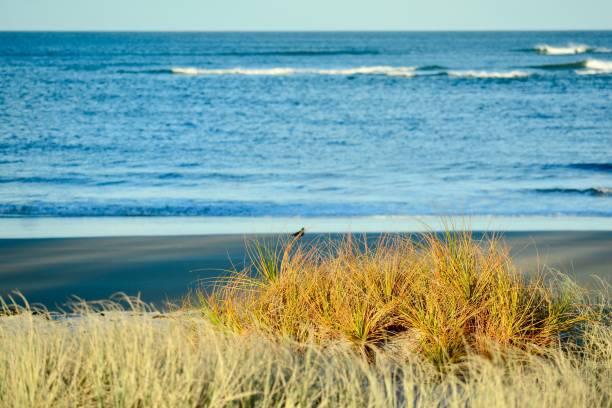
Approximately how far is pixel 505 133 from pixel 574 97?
11111mm

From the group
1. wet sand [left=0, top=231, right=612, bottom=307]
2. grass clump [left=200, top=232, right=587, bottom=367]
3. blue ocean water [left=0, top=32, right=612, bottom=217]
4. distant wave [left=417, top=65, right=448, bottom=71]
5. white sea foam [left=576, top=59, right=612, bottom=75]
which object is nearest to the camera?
grass clump [left=200, top=232, right=587, bottom=367]

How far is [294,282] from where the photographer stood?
4.98m

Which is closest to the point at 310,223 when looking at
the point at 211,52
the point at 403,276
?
the point at 403,276

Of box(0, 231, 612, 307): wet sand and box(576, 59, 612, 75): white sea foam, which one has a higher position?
box(0, 231, 612, 307): wet sand

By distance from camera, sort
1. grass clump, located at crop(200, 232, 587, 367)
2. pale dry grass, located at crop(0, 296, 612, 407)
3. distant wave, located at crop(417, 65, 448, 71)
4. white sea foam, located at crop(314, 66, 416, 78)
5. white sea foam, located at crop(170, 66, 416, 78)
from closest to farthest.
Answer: pale dry grass, located at crop(0, 296, 612, 407)
grass clump, located at crop(200, 232, 587, 367)
white sea foam, located at crop(314, 66, 416, 78)
white sea foam, located at crop(170, 66, 416, 78)
distant wave, located at crop(417, 65, 448, 71)

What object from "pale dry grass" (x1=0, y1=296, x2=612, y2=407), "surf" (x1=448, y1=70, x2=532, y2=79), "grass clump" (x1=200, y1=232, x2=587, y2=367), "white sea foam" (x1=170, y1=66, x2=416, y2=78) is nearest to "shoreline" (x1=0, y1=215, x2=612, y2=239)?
"grass clump" (x1=200, y1=232, x2=587, y2=367)

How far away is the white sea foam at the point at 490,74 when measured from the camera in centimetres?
4281

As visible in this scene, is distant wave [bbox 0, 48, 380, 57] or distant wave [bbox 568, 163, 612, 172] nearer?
distant wave [bbox 568, 163, 612, 172]

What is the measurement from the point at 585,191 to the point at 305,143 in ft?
30.2

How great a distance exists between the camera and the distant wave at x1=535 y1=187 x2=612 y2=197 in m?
13.2

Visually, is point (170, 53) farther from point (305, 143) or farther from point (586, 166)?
point (586, 166)

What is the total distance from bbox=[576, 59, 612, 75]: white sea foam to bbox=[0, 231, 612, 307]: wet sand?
38.7 meters

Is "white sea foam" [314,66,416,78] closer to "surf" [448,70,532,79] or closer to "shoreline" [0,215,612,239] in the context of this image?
"surf" [448,70,532,79]

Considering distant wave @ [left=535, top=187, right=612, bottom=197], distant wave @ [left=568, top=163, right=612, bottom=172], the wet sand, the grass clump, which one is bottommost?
distant wave @ [left=568, top=163, right=612, bottom=172]
